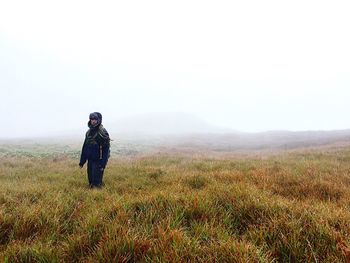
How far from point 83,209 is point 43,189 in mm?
2406

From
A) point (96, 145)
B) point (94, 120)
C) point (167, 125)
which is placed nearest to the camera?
point (94, 120)

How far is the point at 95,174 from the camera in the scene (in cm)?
826

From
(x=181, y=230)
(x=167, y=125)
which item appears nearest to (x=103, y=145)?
(x=181, y=230)

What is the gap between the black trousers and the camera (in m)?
8.23

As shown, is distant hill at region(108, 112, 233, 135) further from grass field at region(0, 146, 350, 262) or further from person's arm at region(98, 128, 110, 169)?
grass field at region(0, 146, 350, 262)

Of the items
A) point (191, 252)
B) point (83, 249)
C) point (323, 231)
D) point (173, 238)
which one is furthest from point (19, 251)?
point (323, 231)

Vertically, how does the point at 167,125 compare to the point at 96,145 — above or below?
above

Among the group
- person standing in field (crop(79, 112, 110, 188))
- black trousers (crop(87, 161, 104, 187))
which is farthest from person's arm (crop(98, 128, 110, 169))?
black trousers (crop(87, 161, 104, 187))

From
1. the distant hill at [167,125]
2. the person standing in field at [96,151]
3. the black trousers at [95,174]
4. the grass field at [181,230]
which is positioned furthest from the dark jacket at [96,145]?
the distant hill at [167,125]

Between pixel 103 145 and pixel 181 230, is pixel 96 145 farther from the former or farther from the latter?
pixel 181 230

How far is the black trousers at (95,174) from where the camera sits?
8.23 metres

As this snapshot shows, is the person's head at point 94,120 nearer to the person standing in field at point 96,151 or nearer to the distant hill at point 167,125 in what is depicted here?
the person standing in field at point 96,151

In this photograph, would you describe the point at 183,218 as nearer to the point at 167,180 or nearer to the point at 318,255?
the point at 318,255

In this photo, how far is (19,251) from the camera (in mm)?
3188
